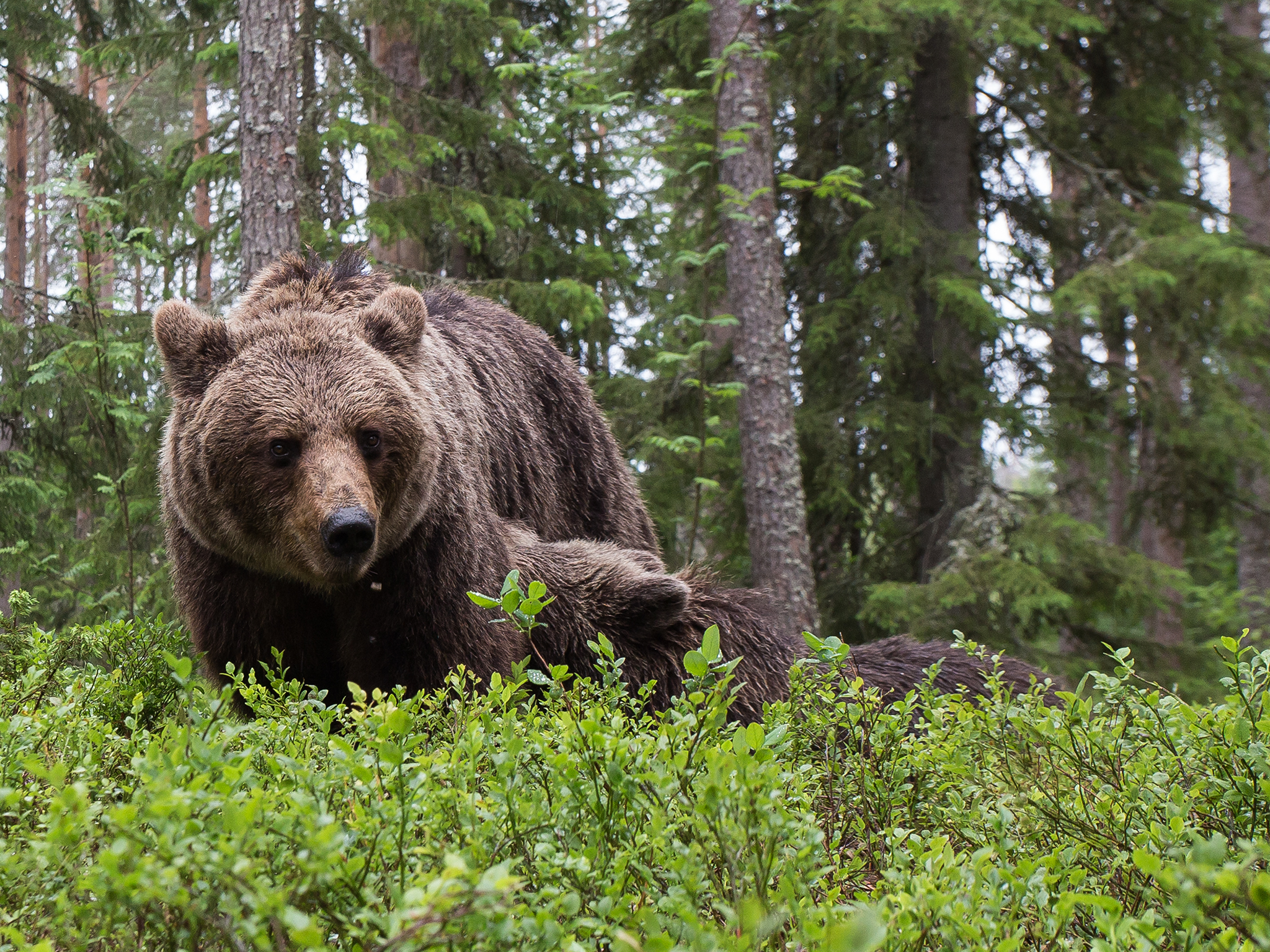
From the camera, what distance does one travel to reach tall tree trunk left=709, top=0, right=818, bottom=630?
8008 mm

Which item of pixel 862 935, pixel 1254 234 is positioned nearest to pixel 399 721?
pixel 862 935

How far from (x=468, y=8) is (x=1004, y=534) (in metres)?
6.57

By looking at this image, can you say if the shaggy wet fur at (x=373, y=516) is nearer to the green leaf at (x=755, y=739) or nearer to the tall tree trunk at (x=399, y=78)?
the green leaf at (x=755, y=739)

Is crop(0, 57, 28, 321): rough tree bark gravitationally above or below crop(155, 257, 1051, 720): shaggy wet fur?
above

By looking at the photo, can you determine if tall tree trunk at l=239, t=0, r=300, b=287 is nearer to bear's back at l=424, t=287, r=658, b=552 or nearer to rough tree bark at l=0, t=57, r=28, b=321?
bear's back at l=424, t=287, r=658, b=552

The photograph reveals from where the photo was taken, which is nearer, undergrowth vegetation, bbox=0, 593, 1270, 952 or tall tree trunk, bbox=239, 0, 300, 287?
undergrowth vegetation, bbox=0, 593, 1270, 952

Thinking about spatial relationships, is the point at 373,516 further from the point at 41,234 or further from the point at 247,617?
the point at 41,234

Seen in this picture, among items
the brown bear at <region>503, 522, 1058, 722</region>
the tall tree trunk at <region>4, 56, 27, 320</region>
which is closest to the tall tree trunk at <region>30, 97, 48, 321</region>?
the tall tree trunk at <region>4, 56, 27, 320</region>

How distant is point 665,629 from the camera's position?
15.9 ft

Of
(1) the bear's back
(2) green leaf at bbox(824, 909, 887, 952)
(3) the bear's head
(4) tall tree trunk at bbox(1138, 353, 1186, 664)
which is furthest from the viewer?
(4) tall tree trunk at bbox(1138, 353, 1186, 664)

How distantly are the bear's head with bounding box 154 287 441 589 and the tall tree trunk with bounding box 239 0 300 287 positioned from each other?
105 inches

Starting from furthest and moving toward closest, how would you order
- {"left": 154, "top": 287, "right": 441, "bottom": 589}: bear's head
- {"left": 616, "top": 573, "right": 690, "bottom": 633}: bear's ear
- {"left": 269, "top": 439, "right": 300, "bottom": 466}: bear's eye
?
{"left": 616, "top": 573, "right": 690, "bottom": 633}: bear's ear, {"left": 269, "top": 439, "right": 300, "bottom": 466}: bear's eye, {"left": 154, "top": 287, "right": 441, "bottom": 589}: bear's head

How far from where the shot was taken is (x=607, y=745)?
83.1 inches

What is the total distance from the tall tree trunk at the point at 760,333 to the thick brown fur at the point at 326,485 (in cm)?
387
